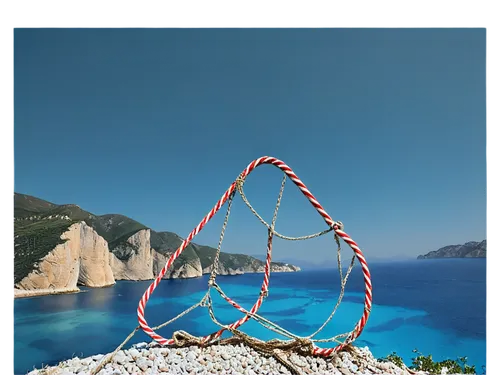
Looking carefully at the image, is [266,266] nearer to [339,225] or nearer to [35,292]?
[339,225]

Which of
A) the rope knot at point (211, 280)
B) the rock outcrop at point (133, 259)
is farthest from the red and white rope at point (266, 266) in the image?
the rock outcrop at point (133, 259)

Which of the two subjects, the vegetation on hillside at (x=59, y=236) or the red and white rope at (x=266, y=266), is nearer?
the red and white rope at (x=266, y=266)

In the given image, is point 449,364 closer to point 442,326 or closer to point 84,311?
point 442,326

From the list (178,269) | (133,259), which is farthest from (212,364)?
(178,269)

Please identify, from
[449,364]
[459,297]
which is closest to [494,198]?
[449,364]

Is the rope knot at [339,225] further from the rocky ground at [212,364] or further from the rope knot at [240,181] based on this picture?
the rocky ground at [212,364]

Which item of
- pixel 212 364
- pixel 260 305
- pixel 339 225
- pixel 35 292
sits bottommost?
pixel 35 292
